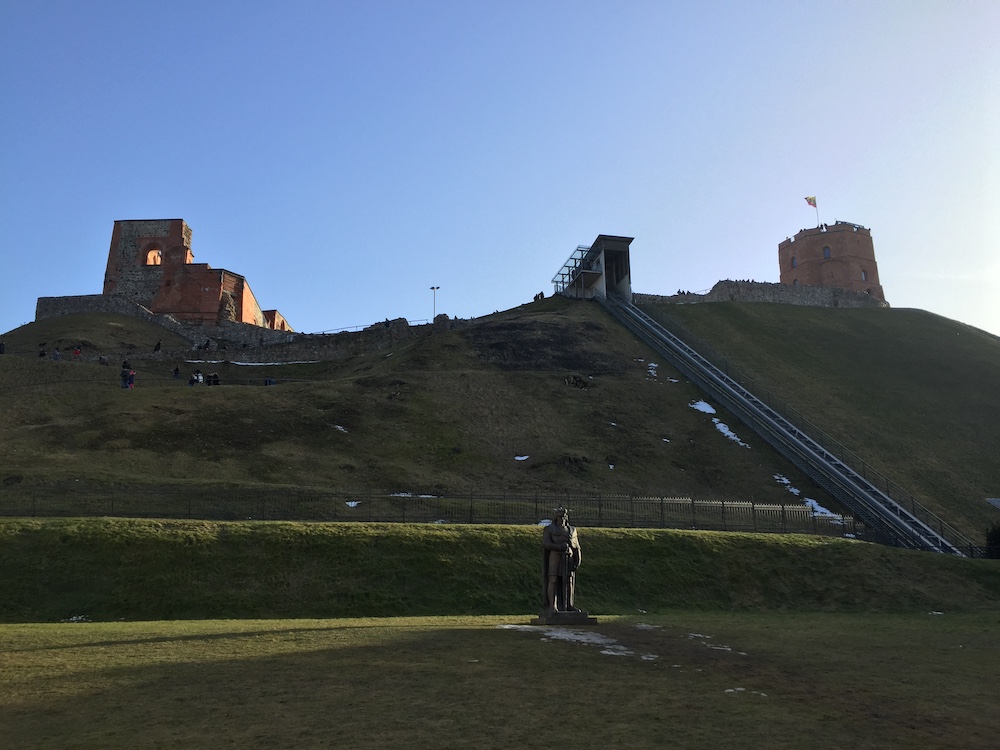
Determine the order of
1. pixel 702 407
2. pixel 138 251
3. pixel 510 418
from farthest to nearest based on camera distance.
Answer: pixel 138 251
pixel 702 407
pixel 510 418

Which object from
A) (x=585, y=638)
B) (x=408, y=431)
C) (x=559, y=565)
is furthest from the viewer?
(x=408, y=431)

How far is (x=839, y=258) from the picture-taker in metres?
113

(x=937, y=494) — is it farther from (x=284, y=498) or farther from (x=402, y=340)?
(x=402, y=340)

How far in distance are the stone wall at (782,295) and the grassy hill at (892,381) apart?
7.64 meters

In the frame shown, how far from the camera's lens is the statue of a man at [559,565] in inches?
727

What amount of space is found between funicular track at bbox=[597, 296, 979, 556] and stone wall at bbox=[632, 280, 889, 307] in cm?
2552

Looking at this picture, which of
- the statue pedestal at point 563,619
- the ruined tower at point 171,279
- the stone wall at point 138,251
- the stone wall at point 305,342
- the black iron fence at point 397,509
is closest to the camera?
the statue pedestal at point 563,619

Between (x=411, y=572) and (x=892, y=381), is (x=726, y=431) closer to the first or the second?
(x=892, y=381)

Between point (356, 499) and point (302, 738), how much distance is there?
24.5 meters

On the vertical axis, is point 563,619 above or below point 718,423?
below

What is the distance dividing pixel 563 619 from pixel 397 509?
49.5ft

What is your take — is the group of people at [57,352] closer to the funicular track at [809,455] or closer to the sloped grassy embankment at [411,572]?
the sloped grassy embankment at [411,572]

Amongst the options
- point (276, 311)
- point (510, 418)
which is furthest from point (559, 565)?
point (276, 311)

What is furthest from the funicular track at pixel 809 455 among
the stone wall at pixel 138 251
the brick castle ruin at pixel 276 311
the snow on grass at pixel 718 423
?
the stone wall at pixel 138 251
